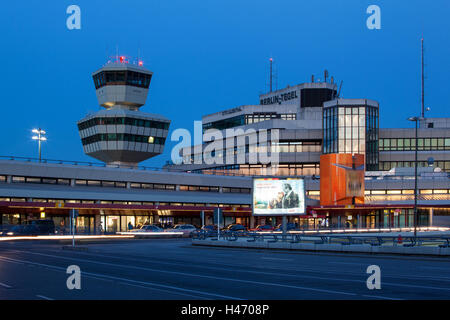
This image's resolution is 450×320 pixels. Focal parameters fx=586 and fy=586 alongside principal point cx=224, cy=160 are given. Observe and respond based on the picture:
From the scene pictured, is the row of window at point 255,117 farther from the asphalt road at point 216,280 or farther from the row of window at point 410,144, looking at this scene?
the asphalt road at point 216,280

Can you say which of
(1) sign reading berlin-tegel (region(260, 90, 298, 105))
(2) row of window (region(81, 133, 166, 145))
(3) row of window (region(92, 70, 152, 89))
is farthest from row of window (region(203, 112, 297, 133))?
(3) row of window (region(92, 70, 152, 89))

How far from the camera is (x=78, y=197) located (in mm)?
71312

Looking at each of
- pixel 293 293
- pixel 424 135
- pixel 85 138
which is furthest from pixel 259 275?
pixel 424 135

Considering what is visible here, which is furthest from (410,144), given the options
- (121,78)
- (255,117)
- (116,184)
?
(116,184)

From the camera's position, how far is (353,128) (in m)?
99.9

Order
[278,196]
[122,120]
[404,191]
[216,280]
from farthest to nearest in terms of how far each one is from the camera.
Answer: [404,191], [122,120], [278,196], [216,280]

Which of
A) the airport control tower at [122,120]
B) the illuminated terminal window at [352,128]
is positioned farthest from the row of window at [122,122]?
the illuminated terminal window at [352,128]

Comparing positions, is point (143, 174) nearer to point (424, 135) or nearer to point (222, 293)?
point (424, 135)

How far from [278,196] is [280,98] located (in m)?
91.4

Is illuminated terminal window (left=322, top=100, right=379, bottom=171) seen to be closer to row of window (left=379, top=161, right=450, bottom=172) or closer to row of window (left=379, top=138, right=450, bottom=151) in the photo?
row of window (left=379, top=138, right=450, bottom=151)

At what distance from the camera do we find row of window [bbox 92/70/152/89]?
90.5 meters

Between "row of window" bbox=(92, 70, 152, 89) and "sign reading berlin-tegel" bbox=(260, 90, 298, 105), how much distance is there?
43.7 meters

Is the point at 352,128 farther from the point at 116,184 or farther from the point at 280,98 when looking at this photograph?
the point at 116,184

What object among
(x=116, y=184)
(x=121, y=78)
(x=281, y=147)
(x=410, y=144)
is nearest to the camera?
(x=116, y=184)
